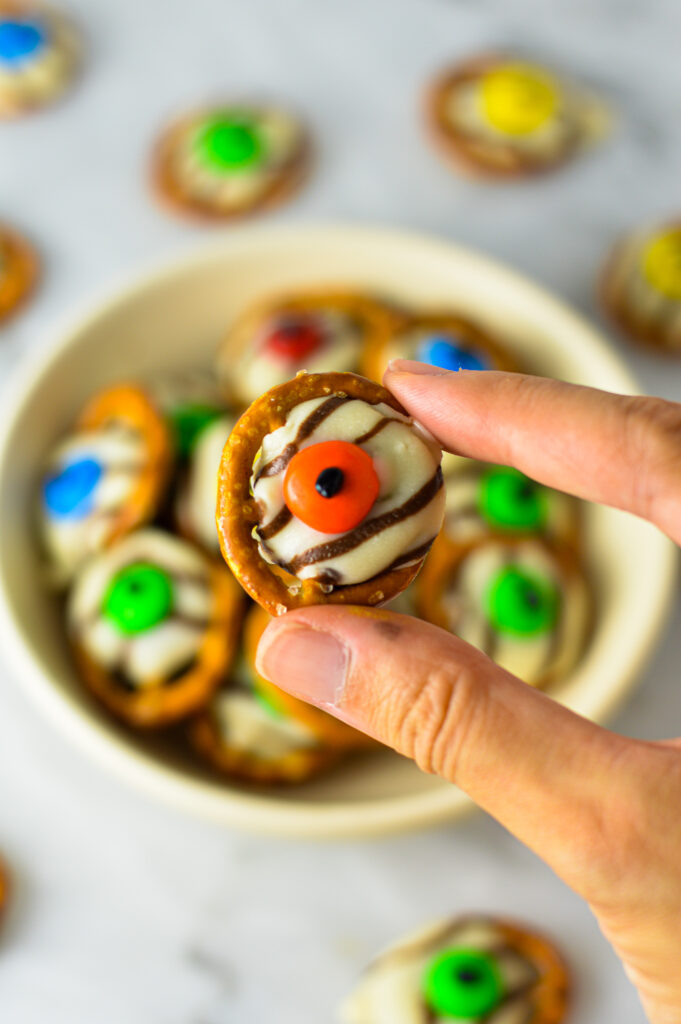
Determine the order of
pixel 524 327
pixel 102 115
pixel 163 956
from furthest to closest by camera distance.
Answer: pixel 102 115
pixel 524 327
pixel 163 956

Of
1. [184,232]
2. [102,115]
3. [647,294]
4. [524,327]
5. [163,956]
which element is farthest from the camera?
[102,115]

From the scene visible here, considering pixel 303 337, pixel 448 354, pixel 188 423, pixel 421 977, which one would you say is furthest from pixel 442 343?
pixel 421 977

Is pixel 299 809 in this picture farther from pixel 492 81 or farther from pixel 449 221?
pixel 492 81

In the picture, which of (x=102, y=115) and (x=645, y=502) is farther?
(x=102, y=115)

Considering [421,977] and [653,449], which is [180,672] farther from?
[653,449]

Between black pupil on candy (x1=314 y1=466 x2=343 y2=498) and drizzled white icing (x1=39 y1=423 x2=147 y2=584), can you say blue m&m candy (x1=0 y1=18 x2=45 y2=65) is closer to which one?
drizzled white icing (x1=39 y1=423 x2=147 y2=584)

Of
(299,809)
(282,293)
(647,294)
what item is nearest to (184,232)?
(282,293)

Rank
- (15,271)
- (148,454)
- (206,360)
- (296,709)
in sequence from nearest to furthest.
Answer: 1. (296,709)
2. (148,454)
3. (206,360)
4. (15,271)
